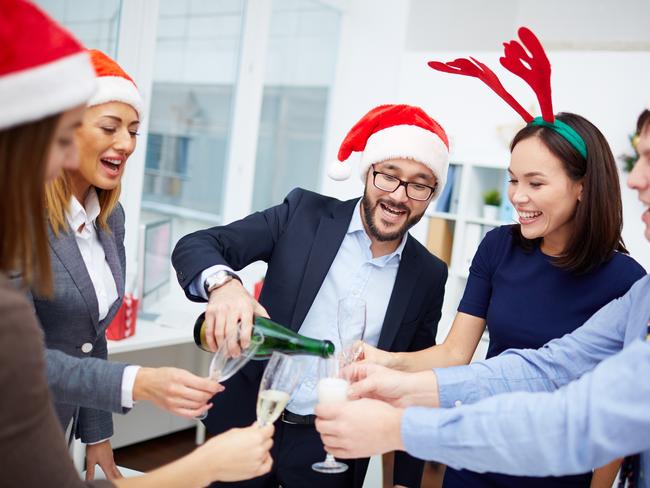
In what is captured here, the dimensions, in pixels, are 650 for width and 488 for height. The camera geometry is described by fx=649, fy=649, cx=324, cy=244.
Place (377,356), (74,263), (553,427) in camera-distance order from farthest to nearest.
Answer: (377,356), (74,263), (553,427)

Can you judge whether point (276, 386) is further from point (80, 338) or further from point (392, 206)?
point (392, 206)

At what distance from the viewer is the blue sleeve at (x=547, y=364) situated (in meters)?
1.61

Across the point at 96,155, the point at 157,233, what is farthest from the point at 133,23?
the point at 96,155

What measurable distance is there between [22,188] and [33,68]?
0.57ft

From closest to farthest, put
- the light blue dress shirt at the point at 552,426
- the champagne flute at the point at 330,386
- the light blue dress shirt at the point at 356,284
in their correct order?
the light blue dress shirt at the point at 552,426
the champagne flute at the point at 330,386
the light blue dress shirt at the point at 356,284

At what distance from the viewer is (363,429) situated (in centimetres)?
130

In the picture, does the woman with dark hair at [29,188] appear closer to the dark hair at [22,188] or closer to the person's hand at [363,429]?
the dark hair at [22,188]

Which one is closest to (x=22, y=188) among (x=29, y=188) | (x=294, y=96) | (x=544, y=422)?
(x=29, y=188)

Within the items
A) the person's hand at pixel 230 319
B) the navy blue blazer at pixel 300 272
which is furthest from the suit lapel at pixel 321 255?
the person's hand at pixel 230 319

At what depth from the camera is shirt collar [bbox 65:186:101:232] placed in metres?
1.88

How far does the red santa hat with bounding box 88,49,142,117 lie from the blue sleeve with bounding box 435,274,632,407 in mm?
1263

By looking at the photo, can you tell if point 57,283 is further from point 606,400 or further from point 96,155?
point 606,400

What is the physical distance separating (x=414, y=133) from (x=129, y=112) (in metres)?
0.96

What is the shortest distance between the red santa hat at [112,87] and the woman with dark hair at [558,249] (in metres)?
1.08
